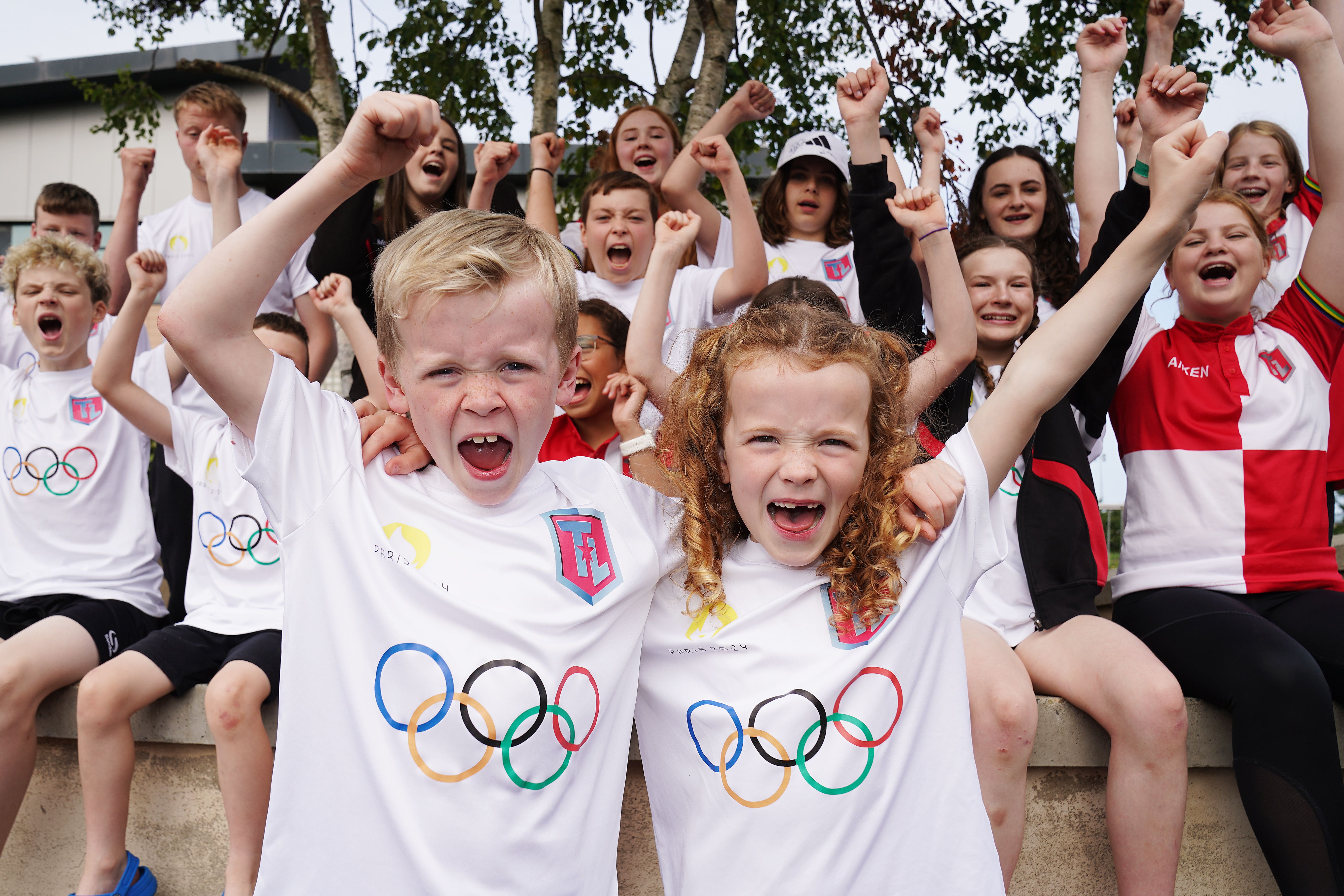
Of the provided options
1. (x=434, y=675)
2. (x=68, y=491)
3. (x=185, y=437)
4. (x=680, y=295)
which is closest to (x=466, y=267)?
(x=434, y=675)

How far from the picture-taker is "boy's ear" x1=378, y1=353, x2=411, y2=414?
1.94 m

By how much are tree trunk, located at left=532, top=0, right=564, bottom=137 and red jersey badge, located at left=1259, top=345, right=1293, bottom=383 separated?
4.35 metres

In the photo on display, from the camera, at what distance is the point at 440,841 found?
167 centimetres

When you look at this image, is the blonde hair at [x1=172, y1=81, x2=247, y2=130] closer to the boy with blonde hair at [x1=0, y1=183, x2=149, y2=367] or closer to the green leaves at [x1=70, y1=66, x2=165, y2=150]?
the boy with blonde hair at [x1=0, y1=183, x2=149, y2=367]

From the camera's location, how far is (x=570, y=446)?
3299 millimetres

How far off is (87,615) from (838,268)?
3.24m

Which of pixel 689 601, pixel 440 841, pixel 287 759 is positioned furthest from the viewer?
pixel 689 601

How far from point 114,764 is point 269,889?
1.29m

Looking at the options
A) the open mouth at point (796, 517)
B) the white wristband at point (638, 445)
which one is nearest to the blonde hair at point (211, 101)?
the white wristband at point (638, 445)

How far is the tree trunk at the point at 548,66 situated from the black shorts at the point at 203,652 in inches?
159

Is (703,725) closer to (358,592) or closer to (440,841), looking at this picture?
(440,841)

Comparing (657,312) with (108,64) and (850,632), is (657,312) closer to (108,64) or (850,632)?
(850,632)

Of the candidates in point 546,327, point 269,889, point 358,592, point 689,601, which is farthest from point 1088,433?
point 269,889

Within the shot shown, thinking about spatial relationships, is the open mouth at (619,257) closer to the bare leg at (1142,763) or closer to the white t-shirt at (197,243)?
the white t-shirt at (197,243)
